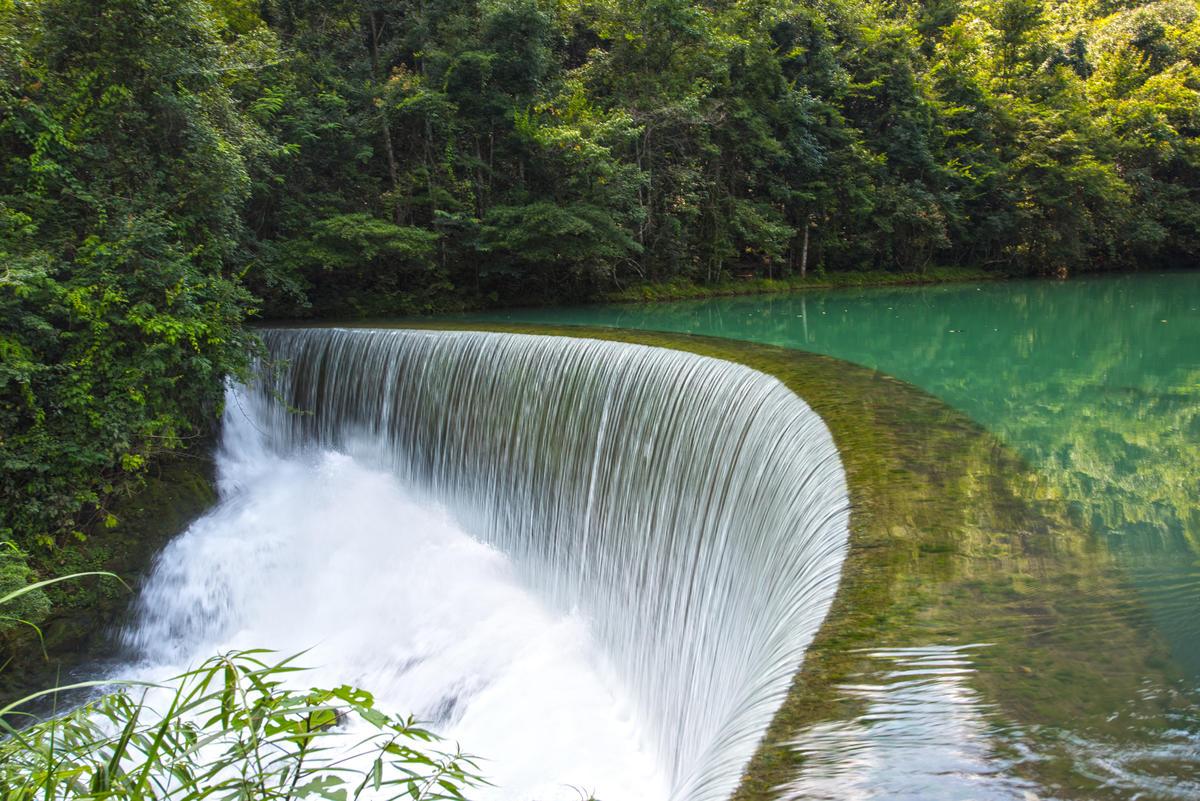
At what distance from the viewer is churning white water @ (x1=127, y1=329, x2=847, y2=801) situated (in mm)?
4504

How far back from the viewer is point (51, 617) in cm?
740

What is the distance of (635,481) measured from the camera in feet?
21.9

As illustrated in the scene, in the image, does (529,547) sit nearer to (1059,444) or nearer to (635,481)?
(635,481)

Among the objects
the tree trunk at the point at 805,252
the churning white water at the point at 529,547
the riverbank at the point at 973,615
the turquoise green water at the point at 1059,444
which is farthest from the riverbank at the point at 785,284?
the riverbank at the point at 973,615

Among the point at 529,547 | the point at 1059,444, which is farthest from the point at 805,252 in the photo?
the point at 1059,444

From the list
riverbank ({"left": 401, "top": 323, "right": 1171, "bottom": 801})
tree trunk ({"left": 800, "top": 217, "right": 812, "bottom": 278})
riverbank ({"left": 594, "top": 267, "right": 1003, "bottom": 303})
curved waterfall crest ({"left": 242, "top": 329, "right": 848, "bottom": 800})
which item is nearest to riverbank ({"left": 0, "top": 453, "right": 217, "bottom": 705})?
curved waterfall crest ({"left": 242, "top": 329, "right": 848, "bottom": 800})

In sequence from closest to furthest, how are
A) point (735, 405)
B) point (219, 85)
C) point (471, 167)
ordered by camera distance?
point (735, 405)
point (219, 85)
point (471, 167)

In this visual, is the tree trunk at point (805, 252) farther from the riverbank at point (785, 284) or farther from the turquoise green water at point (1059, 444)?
the turquoise green water at point (1059, 444)

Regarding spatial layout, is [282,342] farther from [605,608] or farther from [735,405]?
[735,405]

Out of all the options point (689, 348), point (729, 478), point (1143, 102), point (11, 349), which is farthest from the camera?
point (1143, 102)

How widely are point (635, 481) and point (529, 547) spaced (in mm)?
1991

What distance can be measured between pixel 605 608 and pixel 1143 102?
2863 centimetres

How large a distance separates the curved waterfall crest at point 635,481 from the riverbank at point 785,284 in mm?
7536

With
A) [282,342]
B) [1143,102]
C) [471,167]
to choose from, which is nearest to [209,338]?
[282,342]
